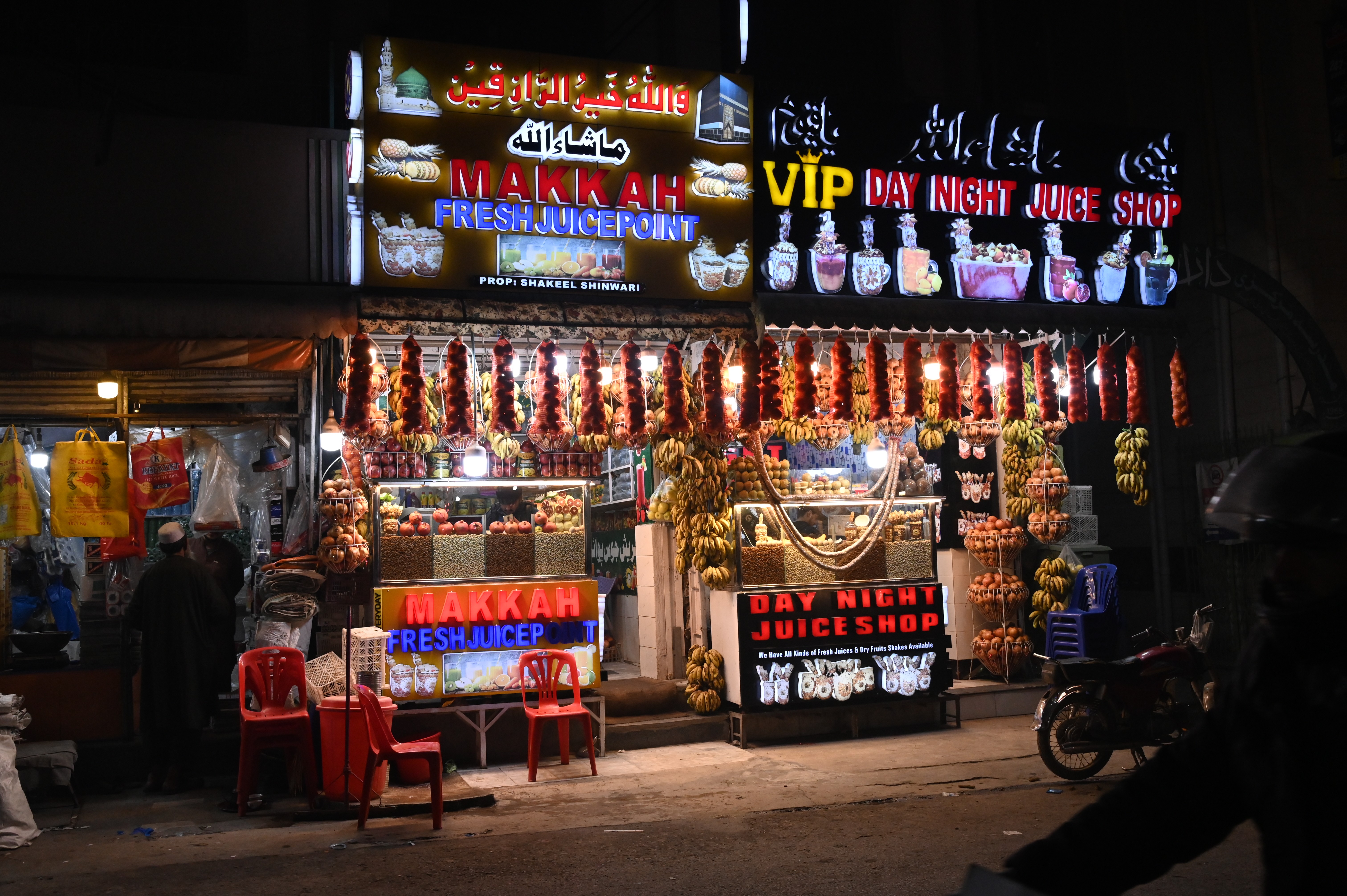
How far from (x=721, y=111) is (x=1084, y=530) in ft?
23.7

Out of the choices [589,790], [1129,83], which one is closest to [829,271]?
[589,790]

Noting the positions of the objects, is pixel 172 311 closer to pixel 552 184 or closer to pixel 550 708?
pixel 552 184

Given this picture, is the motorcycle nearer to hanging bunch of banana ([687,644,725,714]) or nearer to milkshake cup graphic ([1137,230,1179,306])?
hanging bunch of banana ([687,644,725,714])

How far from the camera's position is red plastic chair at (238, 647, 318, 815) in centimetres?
795

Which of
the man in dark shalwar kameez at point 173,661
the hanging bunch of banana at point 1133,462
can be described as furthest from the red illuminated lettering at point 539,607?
the hanging bunch of banana at point 1133,462

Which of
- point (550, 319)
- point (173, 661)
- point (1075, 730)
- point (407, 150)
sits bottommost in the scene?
point (1075, 730)

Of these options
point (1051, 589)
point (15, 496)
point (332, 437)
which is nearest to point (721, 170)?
point (332, 437)

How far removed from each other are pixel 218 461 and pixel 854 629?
6.73 meters

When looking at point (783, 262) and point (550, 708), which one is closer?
point (550, 708)

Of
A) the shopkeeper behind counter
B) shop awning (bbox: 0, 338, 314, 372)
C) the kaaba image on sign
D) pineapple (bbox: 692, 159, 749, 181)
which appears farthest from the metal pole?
the kaaba image on sign

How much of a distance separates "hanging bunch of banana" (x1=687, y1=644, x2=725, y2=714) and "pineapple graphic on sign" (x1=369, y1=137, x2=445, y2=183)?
216 inches

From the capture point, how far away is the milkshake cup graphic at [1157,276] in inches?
465

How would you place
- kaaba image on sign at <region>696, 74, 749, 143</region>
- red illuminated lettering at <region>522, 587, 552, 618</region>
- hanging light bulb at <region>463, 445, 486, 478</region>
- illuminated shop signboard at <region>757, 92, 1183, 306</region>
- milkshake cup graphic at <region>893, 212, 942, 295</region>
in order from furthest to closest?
1. milkshake cup graphic at <region>893, 212, 942, 295</region>
2. illuminated shop signboard at <region>757, 92, 1183, 306</region>
3. kaaba image on sign at <region>696, 74, 749, 143</region>
4. hanging light bulb at <region>463, 445, 486, 478</region>
5. red illuminated lettering at <region>522, 587, 552, 618</region>

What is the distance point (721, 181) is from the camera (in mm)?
10477
